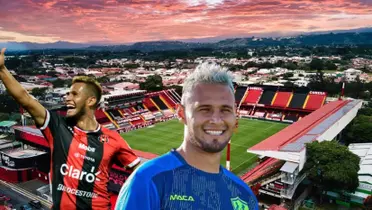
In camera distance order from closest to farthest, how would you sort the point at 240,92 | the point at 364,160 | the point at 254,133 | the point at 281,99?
the point at 364,160, the point at 254,133, the point at 281,99, the point at 240,92

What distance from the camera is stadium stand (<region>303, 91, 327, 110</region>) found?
129 feet

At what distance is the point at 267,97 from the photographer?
43531 millimetres

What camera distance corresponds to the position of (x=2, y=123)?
116ft

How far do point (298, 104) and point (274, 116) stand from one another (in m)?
3.44

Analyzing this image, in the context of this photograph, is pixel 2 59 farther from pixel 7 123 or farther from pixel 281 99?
pixel 281 99

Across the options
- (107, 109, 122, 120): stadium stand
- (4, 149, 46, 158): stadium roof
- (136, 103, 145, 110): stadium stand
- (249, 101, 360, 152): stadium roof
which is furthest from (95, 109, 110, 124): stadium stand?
(249, 101, 360, 152): stadium roof

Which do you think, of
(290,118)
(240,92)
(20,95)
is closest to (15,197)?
(20,95)

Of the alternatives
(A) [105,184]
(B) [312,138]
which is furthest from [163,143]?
(A) [105,184]

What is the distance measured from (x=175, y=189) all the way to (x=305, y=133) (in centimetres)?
2367

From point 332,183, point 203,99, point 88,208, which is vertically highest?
point 203,99

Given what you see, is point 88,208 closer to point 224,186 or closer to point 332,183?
point 224,186

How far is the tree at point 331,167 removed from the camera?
59.4 feet

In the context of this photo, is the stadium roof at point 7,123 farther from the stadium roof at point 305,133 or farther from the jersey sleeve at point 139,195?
the jersey sleeve at point 139,195

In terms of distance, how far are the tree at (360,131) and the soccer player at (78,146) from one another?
32.1 metres
